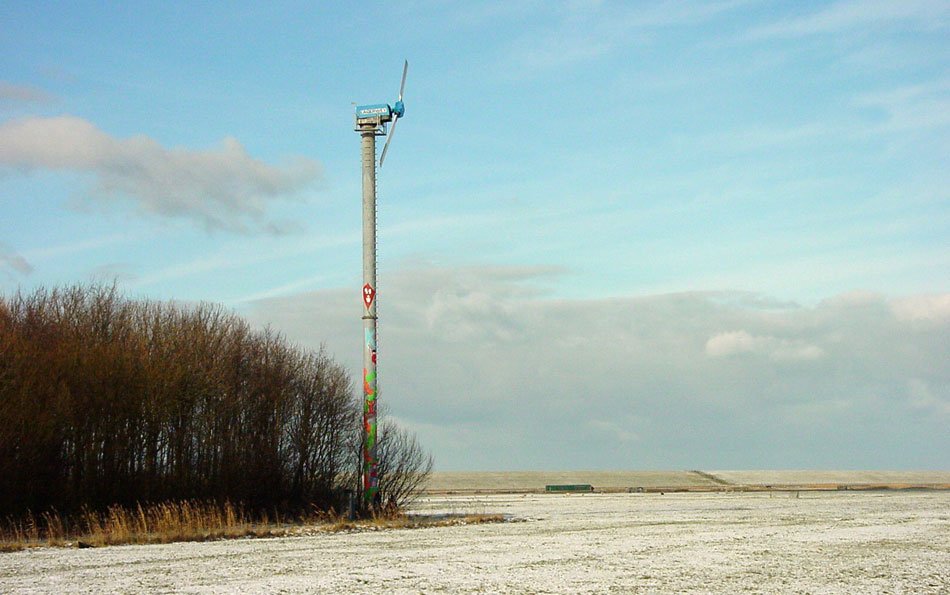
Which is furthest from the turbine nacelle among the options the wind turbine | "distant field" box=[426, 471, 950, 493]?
"distant field" box=[426, 471, 950, 493]

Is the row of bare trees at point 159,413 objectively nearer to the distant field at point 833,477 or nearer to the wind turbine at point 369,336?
the wind turbine at point 369,336

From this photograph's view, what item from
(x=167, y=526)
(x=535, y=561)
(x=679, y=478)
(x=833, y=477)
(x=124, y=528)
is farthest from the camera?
(x=833, y=477)

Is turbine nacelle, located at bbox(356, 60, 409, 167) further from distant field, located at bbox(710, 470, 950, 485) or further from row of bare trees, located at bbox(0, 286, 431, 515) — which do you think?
distant field, located at bbox(710, 470, 950, 485)

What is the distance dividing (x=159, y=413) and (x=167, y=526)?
22.1 ft

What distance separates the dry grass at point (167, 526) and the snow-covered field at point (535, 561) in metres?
1.65

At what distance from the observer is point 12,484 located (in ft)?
104

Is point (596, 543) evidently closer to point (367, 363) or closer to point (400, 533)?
point (400, 533)

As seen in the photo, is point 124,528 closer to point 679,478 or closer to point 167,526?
point 167,526

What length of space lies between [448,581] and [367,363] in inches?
799

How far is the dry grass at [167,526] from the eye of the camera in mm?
28344

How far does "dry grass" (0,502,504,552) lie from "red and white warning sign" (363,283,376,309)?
8.06m

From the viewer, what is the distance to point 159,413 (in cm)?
3622

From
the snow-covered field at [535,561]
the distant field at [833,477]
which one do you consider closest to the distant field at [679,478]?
the distant field at [833,477]

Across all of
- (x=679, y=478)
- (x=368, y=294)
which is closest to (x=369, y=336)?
(x=368, y=294)
